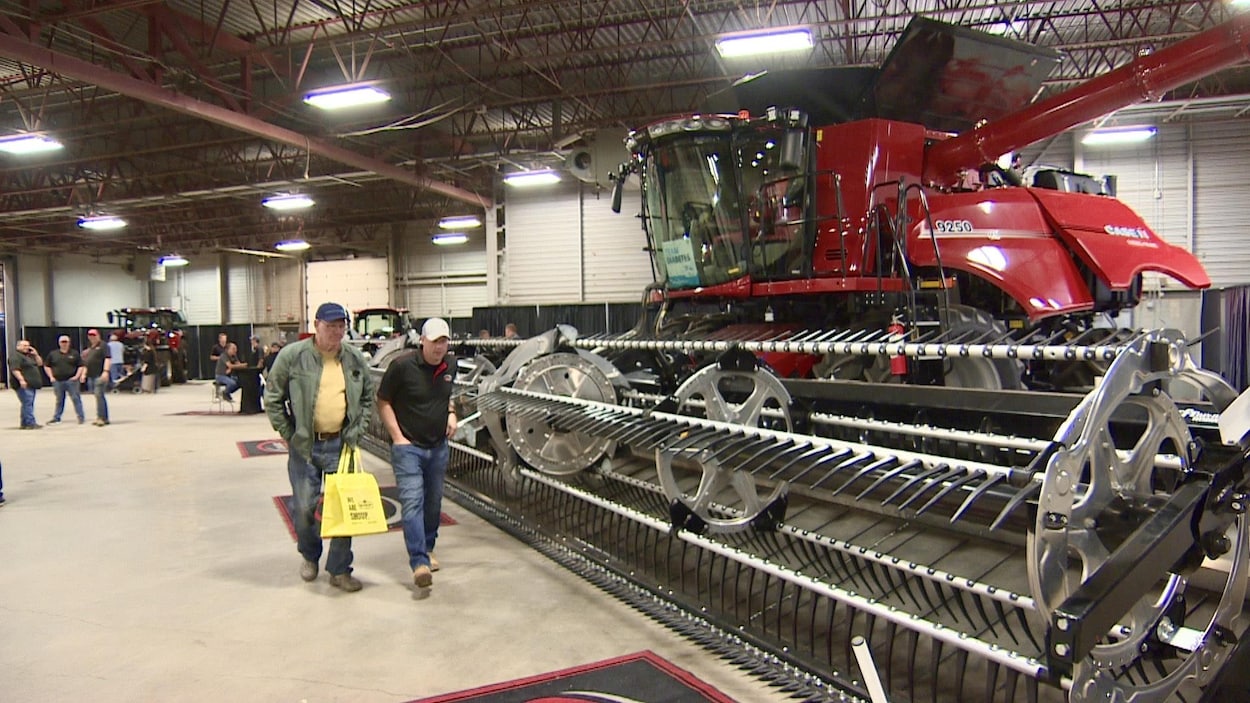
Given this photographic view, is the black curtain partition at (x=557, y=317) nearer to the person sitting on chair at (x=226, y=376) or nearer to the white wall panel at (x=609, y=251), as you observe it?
the white wall panel at (x=609, y=251)

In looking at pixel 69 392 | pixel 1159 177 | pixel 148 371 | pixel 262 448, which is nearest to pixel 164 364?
pixel 148 371

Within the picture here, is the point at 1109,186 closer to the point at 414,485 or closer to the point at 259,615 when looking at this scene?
the point at 414,485

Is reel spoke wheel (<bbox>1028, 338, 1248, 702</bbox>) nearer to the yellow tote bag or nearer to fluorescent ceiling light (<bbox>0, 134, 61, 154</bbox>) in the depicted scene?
the yellow tote bag

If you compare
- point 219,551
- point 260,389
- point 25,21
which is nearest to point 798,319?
point 219,551

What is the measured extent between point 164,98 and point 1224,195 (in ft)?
58.2

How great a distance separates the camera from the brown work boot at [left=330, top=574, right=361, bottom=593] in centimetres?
407

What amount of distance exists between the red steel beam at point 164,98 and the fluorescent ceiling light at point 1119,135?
518 inches

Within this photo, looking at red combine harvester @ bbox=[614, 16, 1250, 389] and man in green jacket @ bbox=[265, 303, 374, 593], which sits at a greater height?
red combine harvester @ bbox=[614, 16, 1250, 389]

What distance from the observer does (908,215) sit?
485 cm

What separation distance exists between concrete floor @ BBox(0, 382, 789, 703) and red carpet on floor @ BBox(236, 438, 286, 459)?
7.97ft

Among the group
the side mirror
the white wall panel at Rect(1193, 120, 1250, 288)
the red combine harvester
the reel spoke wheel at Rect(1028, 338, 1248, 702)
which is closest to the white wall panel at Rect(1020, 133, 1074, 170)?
the white wall panel at Rect(1193, 120, 1250, 288)

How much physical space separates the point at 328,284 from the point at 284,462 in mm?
18936

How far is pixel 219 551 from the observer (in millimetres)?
4863

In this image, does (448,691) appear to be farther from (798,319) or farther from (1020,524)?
(798,319)
